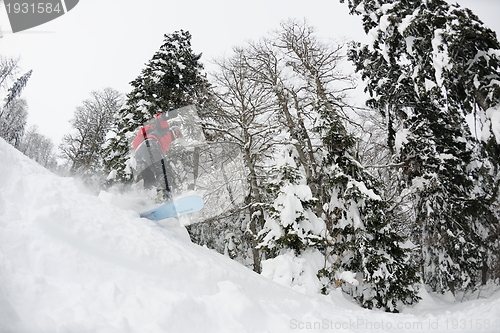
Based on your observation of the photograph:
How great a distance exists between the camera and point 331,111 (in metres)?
8.66

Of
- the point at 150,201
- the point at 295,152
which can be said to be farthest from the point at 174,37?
the point at 150,201

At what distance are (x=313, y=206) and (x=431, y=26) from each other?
519cm

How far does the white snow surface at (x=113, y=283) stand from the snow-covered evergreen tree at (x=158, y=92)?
7346mm

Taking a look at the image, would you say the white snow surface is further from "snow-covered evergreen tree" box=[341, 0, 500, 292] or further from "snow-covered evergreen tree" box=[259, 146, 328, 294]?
"snow-covered evergreen tree" box=[341, 0, 500, 292]

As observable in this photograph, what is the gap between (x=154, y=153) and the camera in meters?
5.97

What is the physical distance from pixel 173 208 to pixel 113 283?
8.57 feet

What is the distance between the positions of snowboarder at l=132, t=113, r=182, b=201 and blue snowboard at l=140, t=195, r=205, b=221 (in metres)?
0.54

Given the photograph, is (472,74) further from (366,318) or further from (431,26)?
(366,318)

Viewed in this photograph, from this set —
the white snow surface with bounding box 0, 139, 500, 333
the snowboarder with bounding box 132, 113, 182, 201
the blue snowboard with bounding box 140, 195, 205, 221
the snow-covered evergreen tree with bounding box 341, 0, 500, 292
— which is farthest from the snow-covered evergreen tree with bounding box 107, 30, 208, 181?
the white snow surface with bounding box 0, 139, 500, 333

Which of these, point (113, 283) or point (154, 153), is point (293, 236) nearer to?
point (154, 153)

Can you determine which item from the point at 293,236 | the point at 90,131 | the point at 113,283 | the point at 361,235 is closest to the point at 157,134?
the point at 293,236

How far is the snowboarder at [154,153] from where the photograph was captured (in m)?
5.95

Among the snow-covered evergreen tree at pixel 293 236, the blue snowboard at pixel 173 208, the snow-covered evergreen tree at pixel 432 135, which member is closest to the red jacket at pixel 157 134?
the blue snowboard at pixel 173 208

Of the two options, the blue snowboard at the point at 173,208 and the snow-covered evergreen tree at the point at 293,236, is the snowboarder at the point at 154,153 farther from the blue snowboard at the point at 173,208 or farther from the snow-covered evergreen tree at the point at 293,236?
the snow-covered evergreen tree at the point at 293,236
